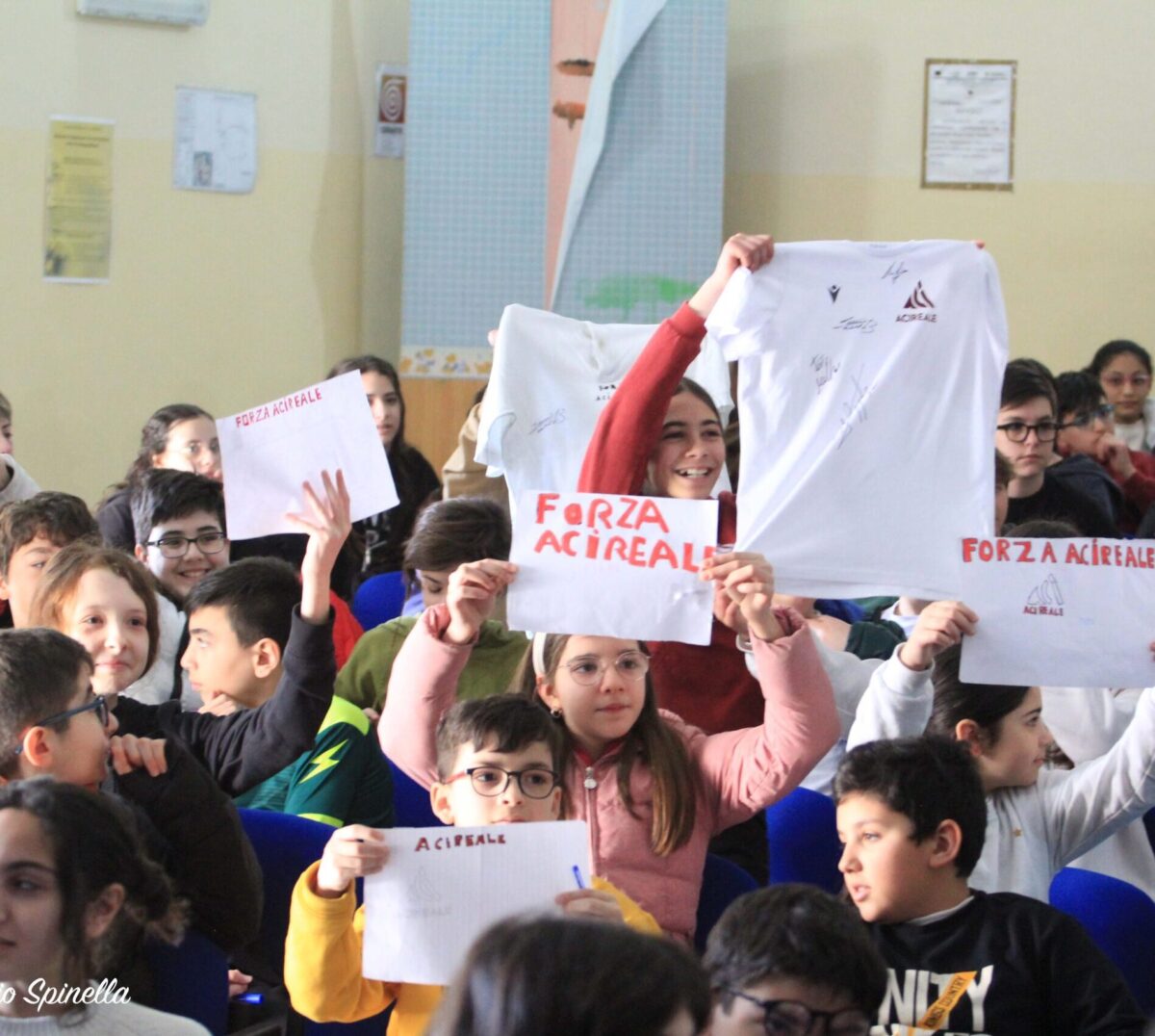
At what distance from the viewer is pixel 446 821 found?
2.31 meters

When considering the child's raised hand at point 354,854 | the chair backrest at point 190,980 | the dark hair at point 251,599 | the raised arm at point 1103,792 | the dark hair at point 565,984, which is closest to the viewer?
the dark hair at point 565,984

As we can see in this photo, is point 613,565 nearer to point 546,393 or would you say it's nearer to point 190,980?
point 190,980

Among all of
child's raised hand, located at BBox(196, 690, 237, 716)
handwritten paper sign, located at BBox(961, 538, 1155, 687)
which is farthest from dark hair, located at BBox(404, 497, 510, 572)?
handwritten paper sign, located at BBox(961, 538, 1155, 687)

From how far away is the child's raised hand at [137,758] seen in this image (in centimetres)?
221

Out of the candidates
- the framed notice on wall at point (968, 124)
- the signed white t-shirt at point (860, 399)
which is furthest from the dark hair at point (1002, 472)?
the framed notice on wall at point (968, 124)

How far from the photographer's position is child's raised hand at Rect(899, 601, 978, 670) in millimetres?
2504

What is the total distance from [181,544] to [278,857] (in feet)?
4.63

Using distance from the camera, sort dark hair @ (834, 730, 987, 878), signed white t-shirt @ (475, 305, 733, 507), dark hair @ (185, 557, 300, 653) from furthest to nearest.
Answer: signed white t-shirt @ (475, 305, 733, 507), dark hair @ (185, 557, 300, 653), dark hair @ (834, 730, 987, 878)

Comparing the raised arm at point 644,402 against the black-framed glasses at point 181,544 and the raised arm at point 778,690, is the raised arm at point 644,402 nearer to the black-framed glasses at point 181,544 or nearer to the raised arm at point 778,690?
the raised arm at point 778,690

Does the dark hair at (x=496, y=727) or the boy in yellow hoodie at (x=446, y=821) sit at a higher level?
the dark hair at (x=496, y=727)

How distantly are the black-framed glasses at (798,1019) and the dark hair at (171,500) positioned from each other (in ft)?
7.38

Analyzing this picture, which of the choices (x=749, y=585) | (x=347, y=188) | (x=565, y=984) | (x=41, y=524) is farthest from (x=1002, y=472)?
(x=347, y=188)

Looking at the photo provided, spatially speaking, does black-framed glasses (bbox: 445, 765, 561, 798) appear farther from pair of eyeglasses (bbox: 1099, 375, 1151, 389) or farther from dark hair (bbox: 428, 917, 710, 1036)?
pair of eyeglasses (bbox: 1099, 375, 1151, 389)

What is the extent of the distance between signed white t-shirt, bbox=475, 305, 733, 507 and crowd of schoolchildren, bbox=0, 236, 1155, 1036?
46cm
